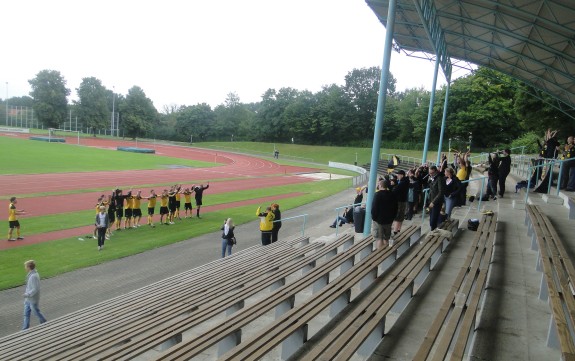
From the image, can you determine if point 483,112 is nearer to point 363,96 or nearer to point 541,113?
point 541,113

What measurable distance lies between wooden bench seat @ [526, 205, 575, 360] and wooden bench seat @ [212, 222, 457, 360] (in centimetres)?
166

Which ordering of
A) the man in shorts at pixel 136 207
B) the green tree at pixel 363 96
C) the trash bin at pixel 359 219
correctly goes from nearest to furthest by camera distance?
the trash bin at pixel 359 219 → the man in shorts at pixel 136 207 → the green tree at pixel 363 96

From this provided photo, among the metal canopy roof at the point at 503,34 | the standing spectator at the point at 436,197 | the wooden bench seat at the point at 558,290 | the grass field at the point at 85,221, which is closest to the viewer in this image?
the wooden bench seat at the point at 558,290

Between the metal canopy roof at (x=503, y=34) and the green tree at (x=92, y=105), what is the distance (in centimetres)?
8955

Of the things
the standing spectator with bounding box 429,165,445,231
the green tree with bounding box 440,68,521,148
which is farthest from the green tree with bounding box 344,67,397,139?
the standing spectator with bounding box 429,165,445,231

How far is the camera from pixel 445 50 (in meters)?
21.7

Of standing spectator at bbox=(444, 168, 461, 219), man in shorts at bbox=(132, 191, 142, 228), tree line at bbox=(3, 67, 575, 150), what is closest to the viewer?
standing spectator at bbox=(444, 168, 461, 219)

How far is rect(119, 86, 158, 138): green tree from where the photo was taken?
95250mm

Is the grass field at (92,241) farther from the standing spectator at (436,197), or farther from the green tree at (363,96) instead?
the green tree at (363,96)

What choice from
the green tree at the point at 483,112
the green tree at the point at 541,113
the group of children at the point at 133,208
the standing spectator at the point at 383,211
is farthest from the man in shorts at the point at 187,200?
the green tree at the point at 483,112

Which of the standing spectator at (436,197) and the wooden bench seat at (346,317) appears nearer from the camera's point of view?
the wooden bench seat at (346,317)

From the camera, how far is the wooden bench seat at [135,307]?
19.4ft

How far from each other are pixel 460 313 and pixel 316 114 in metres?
88.7

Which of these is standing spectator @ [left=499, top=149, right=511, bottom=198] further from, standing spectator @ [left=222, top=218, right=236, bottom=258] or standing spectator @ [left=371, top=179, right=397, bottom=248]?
standing spectator @ [left=222, top=218, right=236, bottom=258]
